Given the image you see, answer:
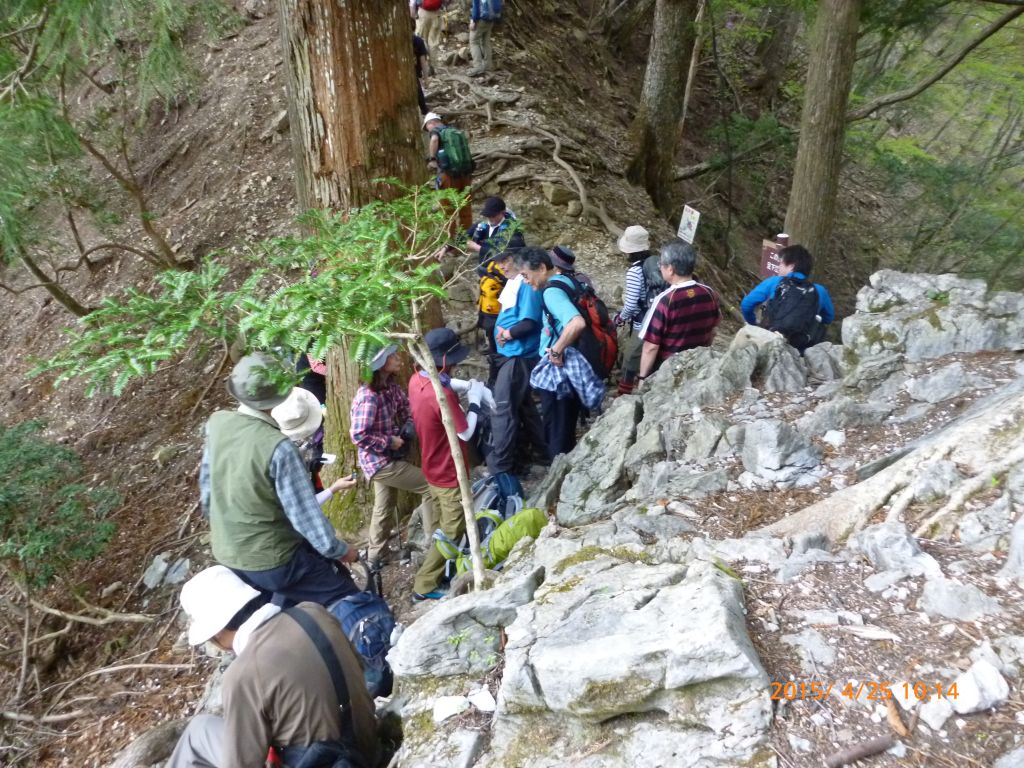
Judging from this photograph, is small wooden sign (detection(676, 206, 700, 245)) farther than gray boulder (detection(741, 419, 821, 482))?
Yes

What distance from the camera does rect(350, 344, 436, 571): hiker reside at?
436 cm

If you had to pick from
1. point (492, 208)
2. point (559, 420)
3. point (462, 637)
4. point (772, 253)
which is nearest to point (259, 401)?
point (462, 637)

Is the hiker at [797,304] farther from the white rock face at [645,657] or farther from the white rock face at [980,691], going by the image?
the white rock face at [980,691]

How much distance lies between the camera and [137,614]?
6.13m

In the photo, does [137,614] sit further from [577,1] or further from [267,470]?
[577,1]

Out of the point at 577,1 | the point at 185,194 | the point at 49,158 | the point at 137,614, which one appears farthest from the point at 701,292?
the point at 577,1

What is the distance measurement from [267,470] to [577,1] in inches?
554

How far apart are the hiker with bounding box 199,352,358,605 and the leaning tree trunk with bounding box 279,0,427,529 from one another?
6.47 feet

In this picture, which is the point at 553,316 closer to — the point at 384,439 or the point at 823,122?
the point at 384,439

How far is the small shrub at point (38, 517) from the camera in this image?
5.82 meters

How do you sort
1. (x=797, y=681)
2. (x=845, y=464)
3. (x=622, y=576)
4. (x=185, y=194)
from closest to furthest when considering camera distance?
(x=797, y=681) → (x=622, y=576) → (x=845, y=464) → (x=185, y=194)

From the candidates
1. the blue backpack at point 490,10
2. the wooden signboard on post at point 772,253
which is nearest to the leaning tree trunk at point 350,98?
the wooden signboard on post at point 772,253

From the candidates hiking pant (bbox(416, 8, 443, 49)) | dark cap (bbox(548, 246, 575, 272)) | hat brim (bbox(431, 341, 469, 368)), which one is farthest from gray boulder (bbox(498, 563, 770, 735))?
hiking pant (bbox(416, 8, 443, 49))

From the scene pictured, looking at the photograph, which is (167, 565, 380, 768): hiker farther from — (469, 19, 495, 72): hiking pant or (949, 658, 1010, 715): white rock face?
(469, 19, 495, 72): hiking pant
